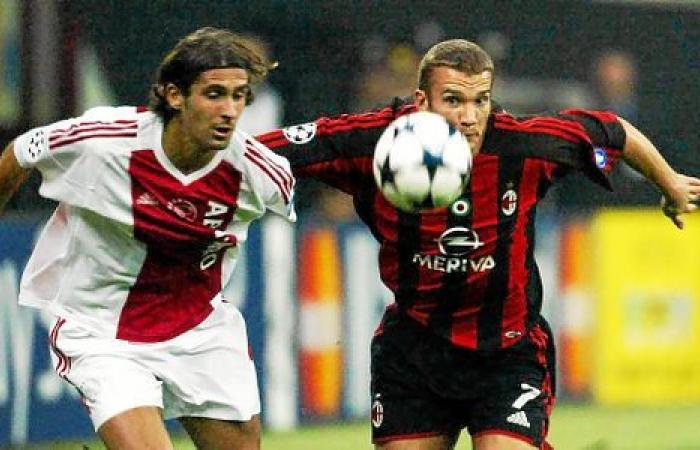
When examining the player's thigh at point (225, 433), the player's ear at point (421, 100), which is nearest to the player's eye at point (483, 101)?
the player's ear at point (421, 100)

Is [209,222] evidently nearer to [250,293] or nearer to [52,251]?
Result: [52,251]

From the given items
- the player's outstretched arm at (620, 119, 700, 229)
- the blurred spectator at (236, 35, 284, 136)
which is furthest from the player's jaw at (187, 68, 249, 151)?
the blurred spectator at (236, 35, 284, 136)

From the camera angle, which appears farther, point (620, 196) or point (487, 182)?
point (620, 196)

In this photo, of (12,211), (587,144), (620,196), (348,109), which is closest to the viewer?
(587,144)

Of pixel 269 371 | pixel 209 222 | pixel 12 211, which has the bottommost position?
pixel 269 371

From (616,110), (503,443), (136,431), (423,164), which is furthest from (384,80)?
(136,431)

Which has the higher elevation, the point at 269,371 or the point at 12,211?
the point at 12,211

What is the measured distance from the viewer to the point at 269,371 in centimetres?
1048

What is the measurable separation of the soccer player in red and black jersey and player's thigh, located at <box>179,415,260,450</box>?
1.63 ft

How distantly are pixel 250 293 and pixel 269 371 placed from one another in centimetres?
43

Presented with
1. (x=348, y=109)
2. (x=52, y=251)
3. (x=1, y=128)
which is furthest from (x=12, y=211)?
(x=52, y=251)

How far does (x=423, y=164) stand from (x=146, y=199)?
0.96 metres

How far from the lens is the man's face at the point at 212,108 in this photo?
653 cm

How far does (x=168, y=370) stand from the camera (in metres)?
6.68
